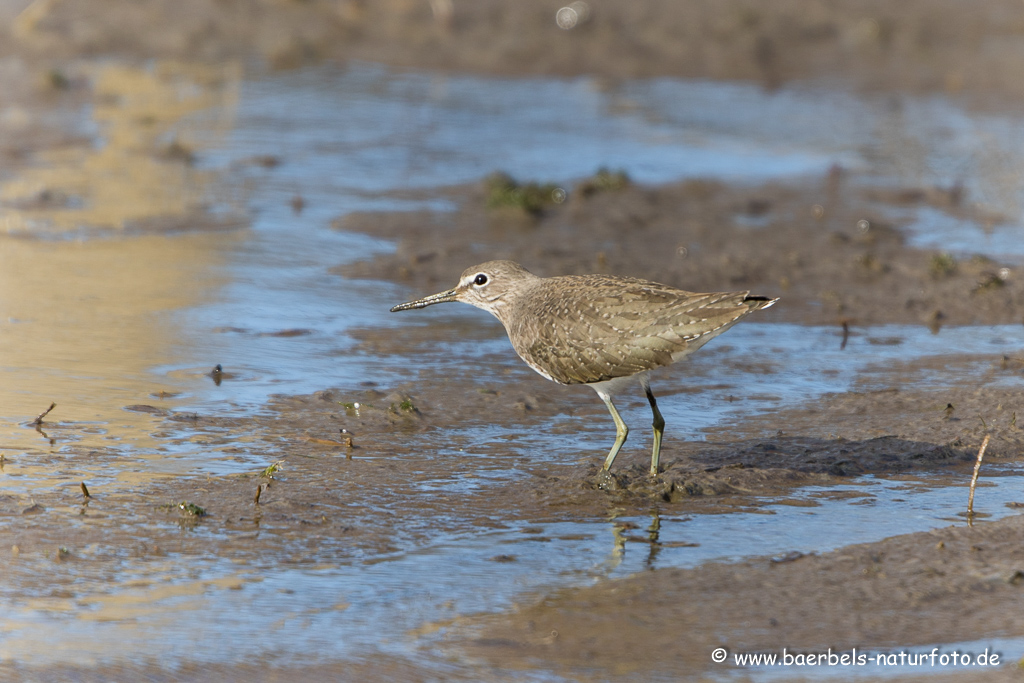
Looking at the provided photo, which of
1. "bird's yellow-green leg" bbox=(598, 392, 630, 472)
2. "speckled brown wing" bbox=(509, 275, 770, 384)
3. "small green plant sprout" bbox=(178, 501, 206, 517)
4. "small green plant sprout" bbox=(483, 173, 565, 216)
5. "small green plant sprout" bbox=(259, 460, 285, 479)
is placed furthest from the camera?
"small green plant sprout" bbox=(483, 173, 565, 216)

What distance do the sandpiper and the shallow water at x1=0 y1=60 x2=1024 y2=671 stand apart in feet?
2.05

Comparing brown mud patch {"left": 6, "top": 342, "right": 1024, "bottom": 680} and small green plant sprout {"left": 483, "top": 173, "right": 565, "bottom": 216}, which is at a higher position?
small green plant sprout {"left": 483, "top": 173, "right": 565, "bottom": 216}

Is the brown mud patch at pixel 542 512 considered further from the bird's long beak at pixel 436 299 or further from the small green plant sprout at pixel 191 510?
the bird's long beak at pixel 436 299

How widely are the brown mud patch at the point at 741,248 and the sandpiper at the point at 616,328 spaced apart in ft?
11.0

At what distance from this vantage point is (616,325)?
23.4ft

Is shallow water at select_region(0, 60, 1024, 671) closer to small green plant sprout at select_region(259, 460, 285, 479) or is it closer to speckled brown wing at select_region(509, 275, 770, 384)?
small green plant sprout at select_region(259, 460, 285, 479)

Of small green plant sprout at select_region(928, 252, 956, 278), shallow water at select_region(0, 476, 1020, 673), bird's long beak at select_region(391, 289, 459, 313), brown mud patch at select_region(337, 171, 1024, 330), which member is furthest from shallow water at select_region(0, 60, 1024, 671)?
small green plant sprout at select_region(928, 252, 956, 278)

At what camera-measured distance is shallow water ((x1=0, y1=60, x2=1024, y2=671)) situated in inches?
217

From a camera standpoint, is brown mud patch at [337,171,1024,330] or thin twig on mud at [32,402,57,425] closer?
thin twig on mud at [32,402,57,425]

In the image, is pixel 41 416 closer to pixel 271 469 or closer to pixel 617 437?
pixel 271 469

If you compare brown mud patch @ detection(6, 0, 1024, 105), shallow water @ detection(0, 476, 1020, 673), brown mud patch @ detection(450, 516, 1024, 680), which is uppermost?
brown mud patch @ detection(6, 0, 1024, 105)

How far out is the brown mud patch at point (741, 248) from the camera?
10.7m

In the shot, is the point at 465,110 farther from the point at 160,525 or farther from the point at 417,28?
the point at 160,525

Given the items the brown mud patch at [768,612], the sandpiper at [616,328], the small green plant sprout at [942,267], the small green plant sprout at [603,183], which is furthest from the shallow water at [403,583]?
the small green plant sprout at [603,183]
